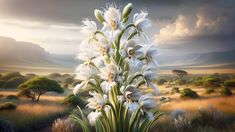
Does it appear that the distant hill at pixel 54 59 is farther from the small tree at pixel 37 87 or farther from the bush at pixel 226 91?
the bush at pixel 226 91

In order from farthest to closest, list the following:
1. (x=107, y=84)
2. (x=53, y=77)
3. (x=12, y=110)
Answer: (x=53, y=77)
(x=12, y=110)
(x=107, y=84)

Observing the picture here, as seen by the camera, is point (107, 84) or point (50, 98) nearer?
point (107, 84)

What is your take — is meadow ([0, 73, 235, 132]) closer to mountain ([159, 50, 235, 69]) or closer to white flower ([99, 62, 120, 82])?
mountain ([159, 50, 235, 69])

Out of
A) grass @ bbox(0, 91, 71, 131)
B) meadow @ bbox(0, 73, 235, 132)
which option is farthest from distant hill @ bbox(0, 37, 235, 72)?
grass @ bbox(0, 91, 71, 131)

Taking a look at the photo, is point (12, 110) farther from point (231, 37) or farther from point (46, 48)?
point (231, 37)

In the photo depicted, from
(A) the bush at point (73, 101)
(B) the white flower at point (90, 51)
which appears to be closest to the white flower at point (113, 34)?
(B) the white flower at point (90, 51)

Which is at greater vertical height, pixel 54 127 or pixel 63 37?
pixel 63 37

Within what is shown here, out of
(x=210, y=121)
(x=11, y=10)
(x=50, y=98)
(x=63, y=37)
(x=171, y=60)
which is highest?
(x=11, y=10)

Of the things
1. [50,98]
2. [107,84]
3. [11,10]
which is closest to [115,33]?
[107,84]

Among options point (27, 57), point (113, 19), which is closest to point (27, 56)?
point (27, 57)
